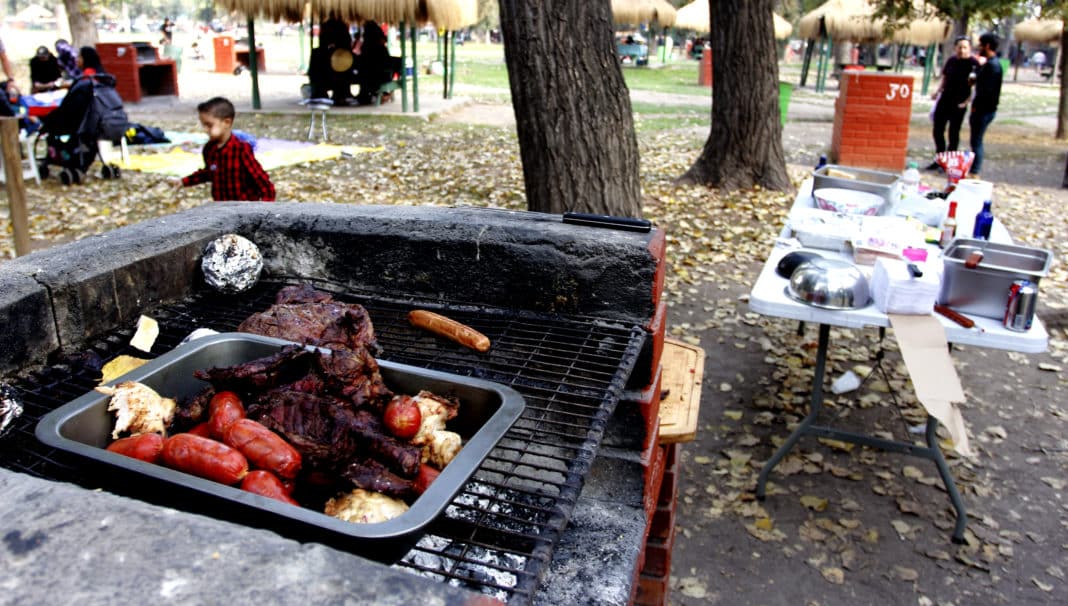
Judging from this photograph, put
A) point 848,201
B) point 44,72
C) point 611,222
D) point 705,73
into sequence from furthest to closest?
point 705,73 → point 44,72 → point 848,201 → point 611,222

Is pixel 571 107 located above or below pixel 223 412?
above

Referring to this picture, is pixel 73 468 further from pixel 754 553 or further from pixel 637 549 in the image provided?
pixel 754 553

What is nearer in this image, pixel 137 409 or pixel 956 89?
pixel 137 409

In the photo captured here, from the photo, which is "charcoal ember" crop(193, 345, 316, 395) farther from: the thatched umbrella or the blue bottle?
Answer: the thatched umbrella

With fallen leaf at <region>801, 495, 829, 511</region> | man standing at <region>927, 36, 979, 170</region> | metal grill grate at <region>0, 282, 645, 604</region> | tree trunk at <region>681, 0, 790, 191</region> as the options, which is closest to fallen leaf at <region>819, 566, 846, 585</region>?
fallen leaf at <region>801, 495, 829, 511</region>

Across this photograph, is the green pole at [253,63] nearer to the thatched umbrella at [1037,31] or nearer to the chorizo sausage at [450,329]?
the chorizo sausage at [450,329]

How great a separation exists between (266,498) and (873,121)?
1156 centimetres

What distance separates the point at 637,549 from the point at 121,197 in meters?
9.74

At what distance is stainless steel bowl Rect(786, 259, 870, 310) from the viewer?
12.1ft

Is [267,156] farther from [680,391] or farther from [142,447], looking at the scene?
[142,447]

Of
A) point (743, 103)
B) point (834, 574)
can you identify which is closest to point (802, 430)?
point (834, 574)

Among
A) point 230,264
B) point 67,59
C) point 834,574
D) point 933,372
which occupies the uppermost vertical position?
point 67,59

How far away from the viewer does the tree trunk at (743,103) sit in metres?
9.40

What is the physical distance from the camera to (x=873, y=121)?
11.3m
